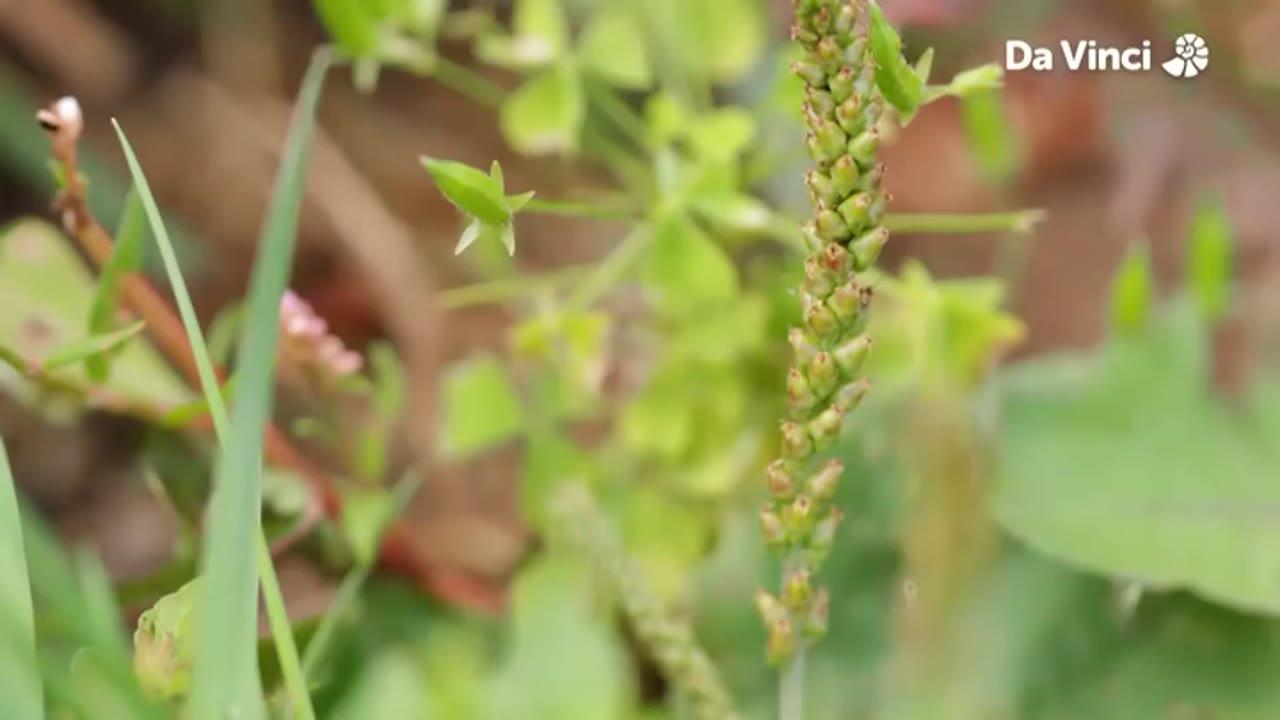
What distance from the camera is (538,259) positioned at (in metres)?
1.14

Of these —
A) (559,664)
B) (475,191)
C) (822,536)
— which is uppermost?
(475,191)

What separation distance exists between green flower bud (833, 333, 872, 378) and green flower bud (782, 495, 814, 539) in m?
0.04

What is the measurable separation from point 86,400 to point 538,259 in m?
0.55

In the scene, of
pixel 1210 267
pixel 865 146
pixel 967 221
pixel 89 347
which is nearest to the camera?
pixel 865 146

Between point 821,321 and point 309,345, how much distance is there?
0.30m

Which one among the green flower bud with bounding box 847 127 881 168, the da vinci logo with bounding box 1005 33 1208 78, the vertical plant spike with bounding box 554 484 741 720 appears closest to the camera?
the green flower bud with bounding box 847 127 881 168

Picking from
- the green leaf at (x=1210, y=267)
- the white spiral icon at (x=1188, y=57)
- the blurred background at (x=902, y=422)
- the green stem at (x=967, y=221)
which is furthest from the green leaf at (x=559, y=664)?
the white spiral icon at (x=1188, y=57)

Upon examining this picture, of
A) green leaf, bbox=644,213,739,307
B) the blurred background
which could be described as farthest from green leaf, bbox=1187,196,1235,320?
green leaf, bbox=644,213,739,307

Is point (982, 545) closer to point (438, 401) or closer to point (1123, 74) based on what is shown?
point (438, 401)

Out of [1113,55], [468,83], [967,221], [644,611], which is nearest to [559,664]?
[644,611]

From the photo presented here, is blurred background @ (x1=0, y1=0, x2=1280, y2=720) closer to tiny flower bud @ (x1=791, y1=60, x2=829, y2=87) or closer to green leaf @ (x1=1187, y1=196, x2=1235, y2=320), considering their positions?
green leaf @ (x1=1187, y1=196, x2=1235, y2=320)

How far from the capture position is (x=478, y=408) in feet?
2.37

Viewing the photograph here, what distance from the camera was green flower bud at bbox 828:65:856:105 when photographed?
39 cm

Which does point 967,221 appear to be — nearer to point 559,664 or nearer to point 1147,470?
point 1147,470
